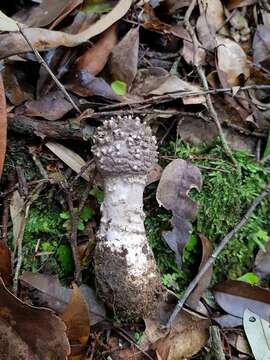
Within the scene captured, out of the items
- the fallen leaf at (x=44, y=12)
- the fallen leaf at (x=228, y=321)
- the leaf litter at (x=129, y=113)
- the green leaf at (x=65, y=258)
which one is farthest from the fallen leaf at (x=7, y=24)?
the fallen leaf at (x=228, y=321)

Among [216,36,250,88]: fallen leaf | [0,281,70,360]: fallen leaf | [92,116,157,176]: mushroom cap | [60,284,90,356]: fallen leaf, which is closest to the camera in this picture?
[0,281,70,360]: fallen leaf

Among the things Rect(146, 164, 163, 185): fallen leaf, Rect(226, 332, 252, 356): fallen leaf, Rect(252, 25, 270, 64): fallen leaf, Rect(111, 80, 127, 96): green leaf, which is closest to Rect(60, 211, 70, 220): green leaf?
Rect(146, 164, 163, 185): fallen leaf

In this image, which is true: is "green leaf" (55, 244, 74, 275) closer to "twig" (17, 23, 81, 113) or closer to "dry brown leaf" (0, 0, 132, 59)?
"twig" (17, 23, 81, 113)

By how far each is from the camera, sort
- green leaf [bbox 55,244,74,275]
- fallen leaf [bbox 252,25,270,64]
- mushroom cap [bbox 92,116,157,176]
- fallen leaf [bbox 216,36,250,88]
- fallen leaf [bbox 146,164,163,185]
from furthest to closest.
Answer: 1. fallen leaf [bbox 252,25,270,64]
2. fallen leaf [bbox 216,36,250,88]
3. fallen leaf [bbox 146,164,163,185]
4. green leaf [bbox 55,244,74,275]
5. mushroom cap [bbox 92,116,157,176]

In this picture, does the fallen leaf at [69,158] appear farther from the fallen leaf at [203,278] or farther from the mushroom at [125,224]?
the fallen leaf at [203,278]

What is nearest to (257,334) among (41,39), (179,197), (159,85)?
(179,197)

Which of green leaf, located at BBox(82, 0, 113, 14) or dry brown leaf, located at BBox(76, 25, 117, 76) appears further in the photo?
green leaf, located at BBox(82, 0, 113, 14)

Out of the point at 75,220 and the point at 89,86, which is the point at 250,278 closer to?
the point at 75,220

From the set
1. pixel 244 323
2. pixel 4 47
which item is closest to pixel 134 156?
pixel 4 47
